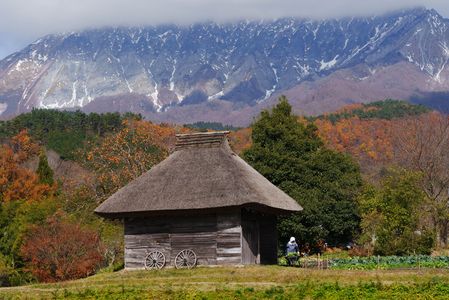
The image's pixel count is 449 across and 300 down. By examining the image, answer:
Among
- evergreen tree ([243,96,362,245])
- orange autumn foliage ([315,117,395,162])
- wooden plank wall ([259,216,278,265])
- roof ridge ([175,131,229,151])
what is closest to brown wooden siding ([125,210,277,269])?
wooden plank wall ([259,216,278,265])

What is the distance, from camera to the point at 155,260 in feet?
125

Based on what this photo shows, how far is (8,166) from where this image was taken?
246 feet

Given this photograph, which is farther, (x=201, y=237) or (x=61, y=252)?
Answer: (x=61, y=252)

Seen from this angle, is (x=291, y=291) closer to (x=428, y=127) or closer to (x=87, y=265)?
(x=87, y=265)

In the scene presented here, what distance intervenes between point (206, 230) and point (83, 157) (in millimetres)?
47433

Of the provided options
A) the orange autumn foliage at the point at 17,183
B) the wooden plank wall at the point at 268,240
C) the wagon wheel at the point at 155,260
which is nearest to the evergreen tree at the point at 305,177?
the wooden plank wall at the point at 268,240

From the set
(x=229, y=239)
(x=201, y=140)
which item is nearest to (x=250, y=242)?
(x=229, y=239)

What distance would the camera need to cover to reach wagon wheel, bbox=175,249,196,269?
37312 millimetres

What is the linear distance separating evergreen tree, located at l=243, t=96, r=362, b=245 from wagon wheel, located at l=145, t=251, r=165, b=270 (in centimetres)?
1530

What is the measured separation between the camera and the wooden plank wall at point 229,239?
36.6m

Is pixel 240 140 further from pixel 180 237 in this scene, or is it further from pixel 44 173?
pixel 180 237

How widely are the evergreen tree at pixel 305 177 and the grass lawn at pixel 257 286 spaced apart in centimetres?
1796

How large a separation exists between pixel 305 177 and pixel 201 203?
18.7 m

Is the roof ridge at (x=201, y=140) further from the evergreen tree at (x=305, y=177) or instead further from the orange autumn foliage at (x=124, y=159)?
the orange autumn foliage at (x=124, y=159)
